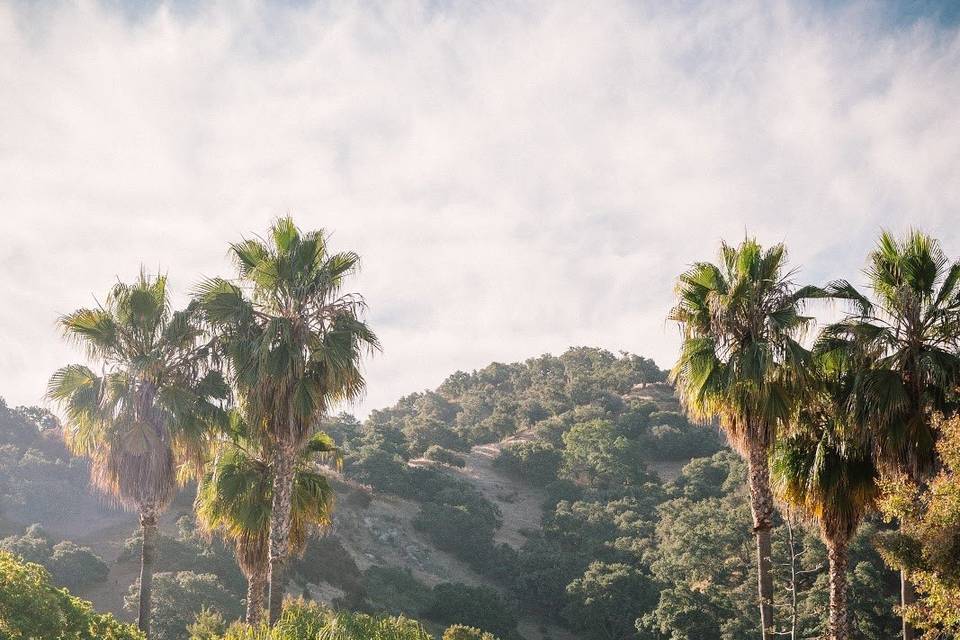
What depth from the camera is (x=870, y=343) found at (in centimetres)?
1064

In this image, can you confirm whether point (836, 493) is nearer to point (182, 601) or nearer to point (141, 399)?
point (141, 399)

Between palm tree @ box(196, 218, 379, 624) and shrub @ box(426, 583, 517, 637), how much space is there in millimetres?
22046

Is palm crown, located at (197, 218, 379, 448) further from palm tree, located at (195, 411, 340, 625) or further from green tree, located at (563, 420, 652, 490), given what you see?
green tree, located at (563, 420, 652, 490)

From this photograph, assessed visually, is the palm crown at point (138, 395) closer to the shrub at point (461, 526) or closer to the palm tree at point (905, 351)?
the palm tree at point (905, 351)

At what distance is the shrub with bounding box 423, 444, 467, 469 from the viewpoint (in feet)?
184

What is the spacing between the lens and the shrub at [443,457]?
56.0 meters

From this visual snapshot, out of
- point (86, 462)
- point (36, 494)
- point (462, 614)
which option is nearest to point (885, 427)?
point (462, 614)

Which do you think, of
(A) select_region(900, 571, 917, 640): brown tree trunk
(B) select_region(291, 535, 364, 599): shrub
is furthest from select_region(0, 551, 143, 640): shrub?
(B) select_region(291, 535, 364, 599): shrub

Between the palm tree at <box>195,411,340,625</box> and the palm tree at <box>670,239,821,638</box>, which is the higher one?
the palm tree at <box>670,239,821,638</box>

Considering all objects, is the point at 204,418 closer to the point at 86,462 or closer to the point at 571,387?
the point at 86,462

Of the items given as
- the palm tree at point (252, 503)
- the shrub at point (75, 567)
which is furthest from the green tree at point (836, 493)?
the shrub at point (75, 567)

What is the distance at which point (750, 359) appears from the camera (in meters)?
10.6

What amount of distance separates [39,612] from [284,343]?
5007 mm

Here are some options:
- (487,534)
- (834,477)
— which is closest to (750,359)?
(834,477)
